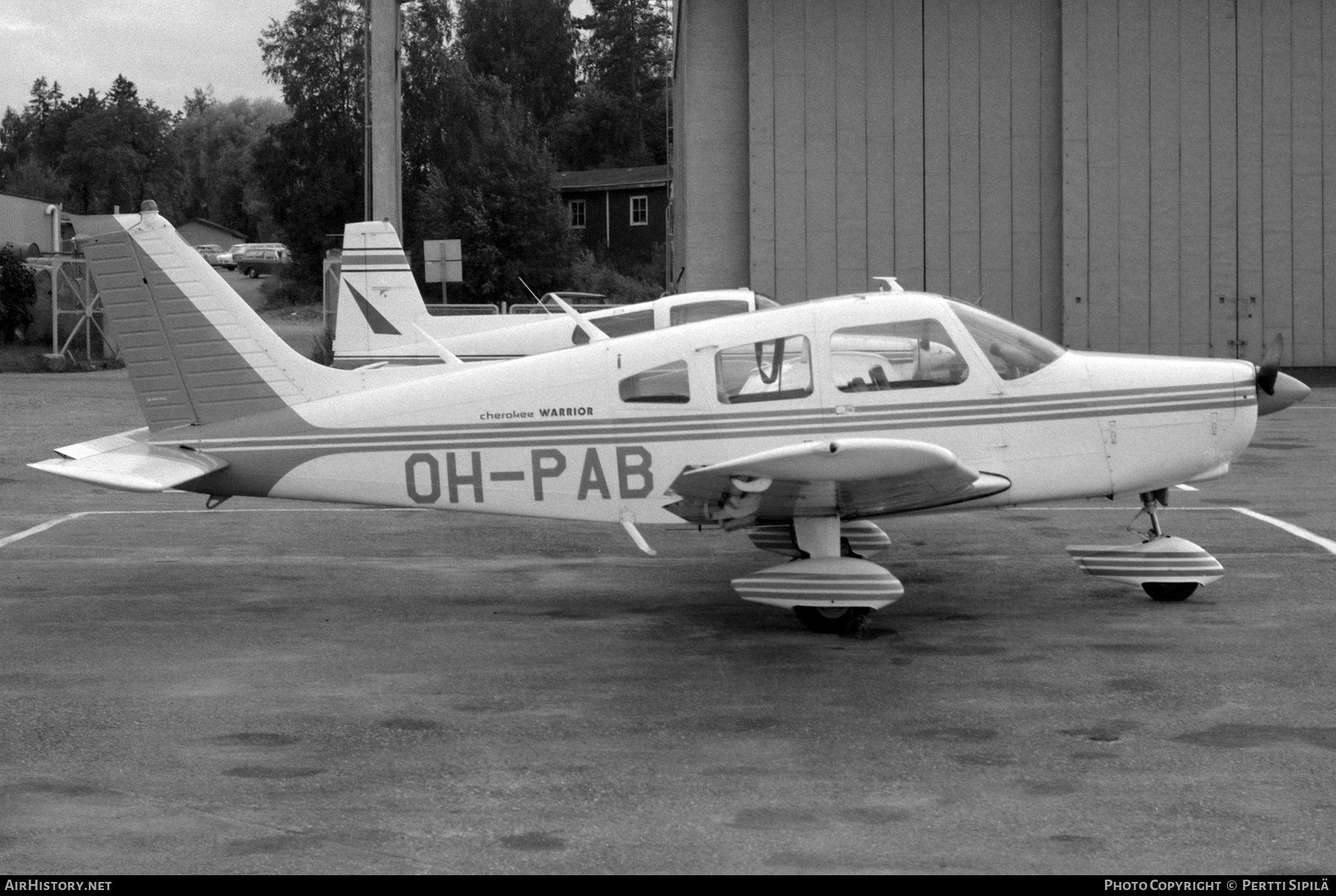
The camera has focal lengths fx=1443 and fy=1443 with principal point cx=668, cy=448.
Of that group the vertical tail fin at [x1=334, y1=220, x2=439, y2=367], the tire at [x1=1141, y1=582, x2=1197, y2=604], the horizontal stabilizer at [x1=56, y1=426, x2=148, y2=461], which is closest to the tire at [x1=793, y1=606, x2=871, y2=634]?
the tire at [x1=1141, y1=582, x2=1197, y2=604]

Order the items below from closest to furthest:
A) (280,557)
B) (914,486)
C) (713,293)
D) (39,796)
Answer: (39,796)
(914,486)
(280,557)
(713,293)

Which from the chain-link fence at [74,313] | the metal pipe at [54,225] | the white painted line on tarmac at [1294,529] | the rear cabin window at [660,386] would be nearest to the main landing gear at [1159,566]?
the white painted line on tarmac at [1294,529]

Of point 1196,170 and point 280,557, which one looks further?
point 1196,170

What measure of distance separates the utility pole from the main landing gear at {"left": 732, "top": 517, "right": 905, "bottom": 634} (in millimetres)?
18799

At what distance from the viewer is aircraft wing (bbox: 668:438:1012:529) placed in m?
7.71

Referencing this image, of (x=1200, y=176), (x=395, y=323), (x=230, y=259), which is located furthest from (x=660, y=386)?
(x=230, y=259)

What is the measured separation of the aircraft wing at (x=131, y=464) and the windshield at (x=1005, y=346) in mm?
4816

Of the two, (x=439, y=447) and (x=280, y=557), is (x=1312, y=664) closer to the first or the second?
(x=439, y=447)

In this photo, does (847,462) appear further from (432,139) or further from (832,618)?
(432,139)

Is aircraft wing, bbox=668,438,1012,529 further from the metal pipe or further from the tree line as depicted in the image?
the metal pipe
